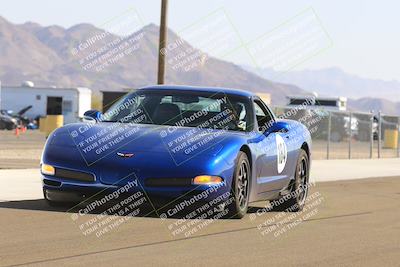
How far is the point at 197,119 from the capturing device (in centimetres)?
1107

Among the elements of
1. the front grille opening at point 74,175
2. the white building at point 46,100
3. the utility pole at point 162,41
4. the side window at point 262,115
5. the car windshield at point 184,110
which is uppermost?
the car windshield at point 184,110

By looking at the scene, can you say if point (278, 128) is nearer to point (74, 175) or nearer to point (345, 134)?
point (74, 175)

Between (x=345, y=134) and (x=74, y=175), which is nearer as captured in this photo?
(x=74, y=175)

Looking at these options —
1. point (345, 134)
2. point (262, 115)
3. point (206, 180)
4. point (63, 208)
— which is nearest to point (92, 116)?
point (63, 208)

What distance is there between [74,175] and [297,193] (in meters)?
3.45

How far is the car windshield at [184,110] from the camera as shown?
11.1 metres

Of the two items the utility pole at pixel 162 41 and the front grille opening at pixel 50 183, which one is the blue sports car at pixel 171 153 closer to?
the front grille opening at pixel 50 183

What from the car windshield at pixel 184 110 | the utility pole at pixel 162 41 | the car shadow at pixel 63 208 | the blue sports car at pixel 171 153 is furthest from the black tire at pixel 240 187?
the utility pole at pixel 162 41

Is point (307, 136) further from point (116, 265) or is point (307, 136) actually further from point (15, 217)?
point (116, 265)

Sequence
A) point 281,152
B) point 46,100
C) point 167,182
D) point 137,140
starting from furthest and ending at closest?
point 46,100
point 281,152
point 137,140
point 167,182

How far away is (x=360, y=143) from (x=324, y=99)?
19891 millimetres

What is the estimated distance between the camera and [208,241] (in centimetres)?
860

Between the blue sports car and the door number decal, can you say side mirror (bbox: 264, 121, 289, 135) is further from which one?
the door number decal

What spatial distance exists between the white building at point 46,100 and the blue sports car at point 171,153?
53.4m
